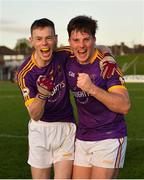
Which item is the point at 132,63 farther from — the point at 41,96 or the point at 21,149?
the point at 41,96

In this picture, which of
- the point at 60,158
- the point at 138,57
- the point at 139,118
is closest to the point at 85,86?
the point at 60,158

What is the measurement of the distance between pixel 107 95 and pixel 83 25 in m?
0.77

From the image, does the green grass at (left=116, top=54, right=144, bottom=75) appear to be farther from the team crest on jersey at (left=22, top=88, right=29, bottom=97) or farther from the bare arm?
the bare arm

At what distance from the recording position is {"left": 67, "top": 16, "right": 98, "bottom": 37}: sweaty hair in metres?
4.70

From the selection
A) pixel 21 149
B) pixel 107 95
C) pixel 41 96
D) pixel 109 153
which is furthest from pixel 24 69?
pixel 21 149

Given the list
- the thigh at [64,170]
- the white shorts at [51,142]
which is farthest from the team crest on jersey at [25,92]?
the thigh at [64,170]

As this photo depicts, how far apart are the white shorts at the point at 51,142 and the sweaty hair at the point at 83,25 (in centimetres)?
110

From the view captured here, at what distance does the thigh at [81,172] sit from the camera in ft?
16.3

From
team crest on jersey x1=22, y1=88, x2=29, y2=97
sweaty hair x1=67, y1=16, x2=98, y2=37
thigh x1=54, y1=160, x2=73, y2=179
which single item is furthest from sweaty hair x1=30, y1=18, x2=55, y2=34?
thigh x1=54, y1=160, x2=73, y2=179

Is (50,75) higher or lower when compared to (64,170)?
higher

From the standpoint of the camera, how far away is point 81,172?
5004mm

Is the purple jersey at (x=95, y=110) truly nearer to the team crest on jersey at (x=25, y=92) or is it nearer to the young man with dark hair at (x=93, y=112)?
the young man with dark hair at (x=93, y=112)

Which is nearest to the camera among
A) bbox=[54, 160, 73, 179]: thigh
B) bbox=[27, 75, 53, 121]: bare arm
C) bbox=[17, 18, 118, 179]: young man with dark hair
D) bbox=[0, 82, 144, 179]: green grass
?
bbox=[27, 75, 53, 121]: bare arm

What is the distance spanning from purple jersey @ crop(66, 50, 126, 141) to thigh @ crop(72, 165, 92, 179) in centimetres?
31
